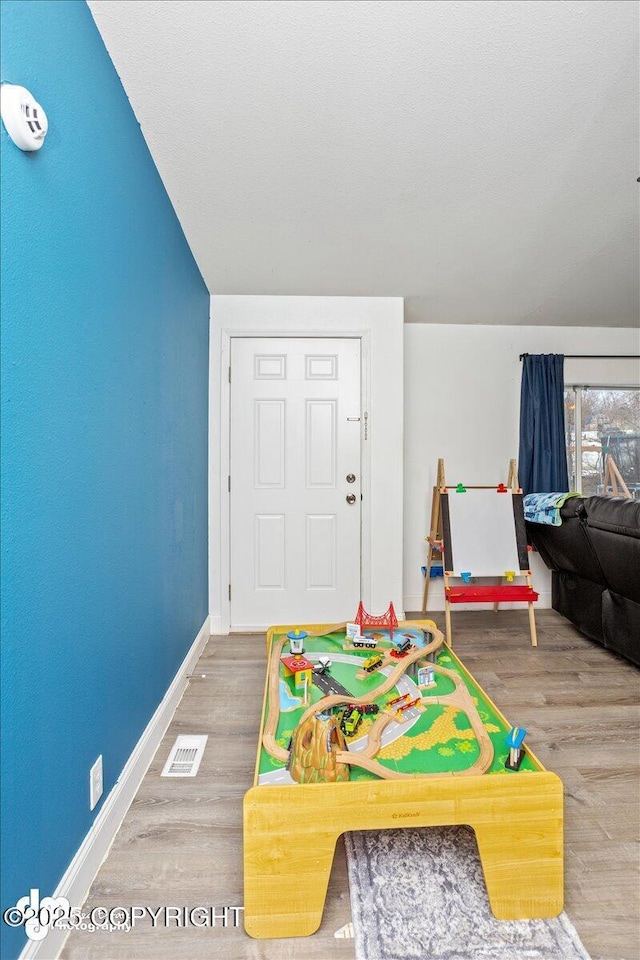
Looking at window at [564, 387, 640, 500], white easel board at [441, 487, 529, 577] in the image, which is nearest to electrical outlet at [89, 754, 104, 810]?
white easel board at [441, 487, 529, 577]

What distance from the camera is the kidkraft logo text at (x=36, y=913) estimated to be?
0.98 meters

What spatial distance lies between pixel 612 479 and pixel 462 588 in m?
1.96

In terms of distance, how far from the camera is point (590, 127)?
1.75 m

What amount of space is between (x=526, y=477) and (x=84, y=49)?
358cm

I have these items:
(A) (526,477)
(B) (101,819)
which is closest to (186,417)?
(B) (101,819)

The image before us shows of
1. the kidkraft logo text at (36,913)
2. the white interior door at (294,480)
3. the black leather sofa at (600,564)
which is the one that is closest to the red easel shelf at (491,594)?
the black leather sofa at (600,564)

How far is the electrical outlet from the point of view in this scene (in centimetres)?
135

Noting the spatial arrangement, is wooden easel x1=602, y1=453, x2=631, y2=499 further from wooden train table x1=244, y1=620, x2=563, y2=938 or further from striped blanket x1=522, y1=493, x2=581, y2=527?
wooden train table x1=244, y1=620, x2=563, y2=938

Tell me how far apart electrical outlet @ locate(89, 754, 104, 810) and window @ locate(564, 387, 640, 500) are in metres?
3.93

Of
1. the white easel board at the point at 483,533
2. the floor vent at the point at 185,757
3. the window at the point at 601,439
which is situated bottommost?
the floor vent at the point at 185,757

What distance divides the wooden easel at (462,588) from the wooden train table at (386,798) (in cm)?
139

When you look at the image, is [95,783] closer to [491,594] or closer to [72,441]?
[72,441]

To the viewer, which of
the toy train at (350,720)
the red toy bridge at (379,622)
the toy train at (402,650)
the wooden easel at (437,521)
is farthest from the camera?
the wooden easel at (437,521)

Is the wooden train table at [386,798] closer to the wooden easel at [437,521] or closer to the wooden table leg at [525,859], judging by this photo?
the wooden table leg at [525,859]
